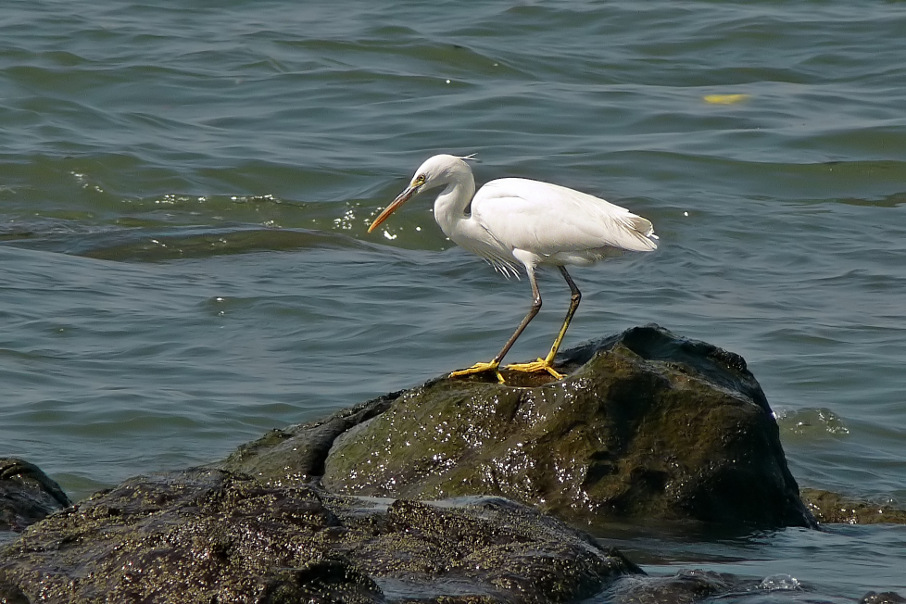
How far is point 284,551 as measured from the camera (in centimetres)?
346

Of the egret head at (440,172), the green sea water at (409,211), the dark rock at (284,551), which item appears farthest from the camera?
the green sea water at (409,211)

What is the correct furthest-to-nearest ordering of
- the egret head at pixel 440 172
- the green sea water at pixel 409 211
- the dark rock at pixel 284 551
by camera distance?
the green sea water at pixel 409 211 → the egret head at pixel 440 172 → the dark rock at pixel 284 551

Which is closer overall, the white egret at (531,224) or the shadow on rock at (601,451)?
the shadow on rock at (601,451)

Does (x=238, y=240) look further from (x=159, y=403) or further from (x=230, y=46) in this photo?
(x=230, y=46)

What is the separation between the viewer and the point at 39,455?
7090 mm

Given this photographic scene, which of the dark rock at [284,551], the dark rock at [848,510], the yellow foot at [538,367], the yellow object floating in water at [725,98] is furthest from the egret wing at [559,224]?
the yellow object floating in water at [725,98]

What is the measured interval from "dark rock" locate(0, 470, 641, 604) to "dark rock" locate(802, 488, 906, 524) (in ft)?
7.27

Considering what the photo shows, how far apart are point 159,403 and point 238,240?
3.69 metres

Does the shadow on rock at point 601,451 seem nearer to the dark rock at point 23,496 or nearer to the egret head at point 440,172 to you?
the dark rock at point 23,496

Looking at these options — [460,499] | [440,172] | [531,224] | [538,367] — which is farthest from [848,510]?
[440,172]

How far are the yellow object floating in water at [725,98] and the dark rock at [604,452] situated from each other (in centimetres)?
1039

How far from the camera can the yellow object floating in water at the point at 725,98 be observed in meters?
15.3

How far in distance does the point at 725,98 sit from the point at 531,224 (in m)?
9.69

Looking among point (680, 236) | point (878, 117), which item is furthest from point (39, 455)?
point (878, 117)
